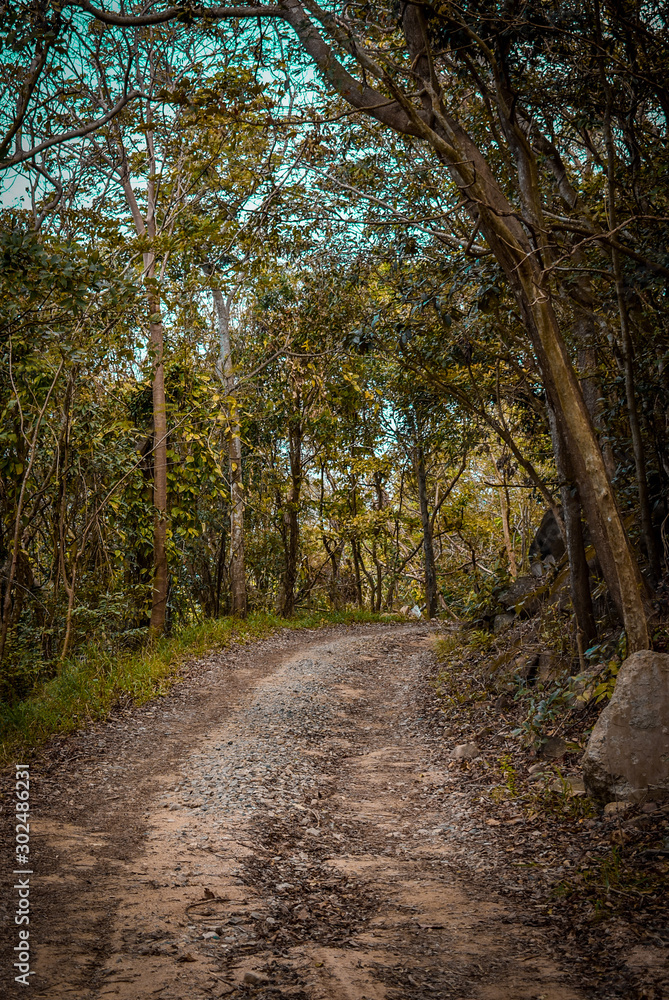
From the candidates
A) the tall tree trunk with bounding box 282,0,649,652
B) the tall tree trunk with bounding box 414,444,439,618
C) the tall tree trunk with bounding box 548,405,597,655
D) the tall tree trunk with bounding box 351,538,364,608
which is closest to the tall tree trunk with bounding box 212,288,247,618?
the tall tree trunk with bounding box 414,444,439,618

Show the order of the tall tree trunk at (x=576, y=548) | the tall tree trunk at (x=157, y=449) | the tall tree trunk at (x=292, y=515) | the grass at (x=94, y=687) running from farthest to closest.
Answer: the tall tree trunk at (x=292, y=515) < the tall tree trunk at (x=157, y=449) < the grass at (x=94, y=687) < the tall tree trunk at (x=576, y=548)

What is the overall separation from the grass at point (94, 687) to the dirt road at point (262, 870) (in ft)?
1.07

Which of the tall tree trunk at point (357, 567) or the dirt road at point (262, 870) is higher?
the tall tree trunk at point (357, 567)

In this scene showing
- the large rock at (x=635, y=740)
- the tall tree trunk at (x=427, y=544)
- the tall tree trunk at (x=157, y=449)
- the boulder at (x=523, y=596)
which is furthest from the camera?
the tall tree trunk at (x=427, y=544)

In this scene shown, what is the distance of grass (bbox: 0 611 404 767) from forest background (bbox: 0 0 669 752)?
245mm

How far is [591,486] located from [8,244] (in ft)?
16.3

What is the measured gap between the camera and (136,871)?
3.86 m

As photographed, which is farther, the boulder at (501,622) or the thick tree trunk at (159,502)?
the thick tree trunk at (159,502)

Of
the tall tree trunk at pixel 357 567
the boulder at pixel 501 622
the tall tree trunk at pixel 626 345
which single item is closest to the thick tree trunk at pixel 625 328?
the tall tree trunk at pixel 626 345

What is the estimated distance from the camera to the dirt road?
2.85 meters

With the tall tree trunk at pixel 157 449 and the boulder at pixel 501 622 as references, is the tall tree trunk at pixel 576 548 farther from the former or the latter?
the tall tree trunk at pixel 157 449

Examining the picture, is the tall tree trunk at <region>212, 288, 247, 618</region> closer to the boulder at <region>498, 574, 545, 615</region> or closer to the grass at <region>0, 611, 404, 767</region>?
the grass at <region>0, 611, 404, 767</region>

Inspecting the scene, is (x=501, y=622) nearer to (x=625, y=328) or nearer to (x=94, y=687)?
(x=625, y=328)

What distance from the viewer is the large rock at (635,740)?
4.19m
